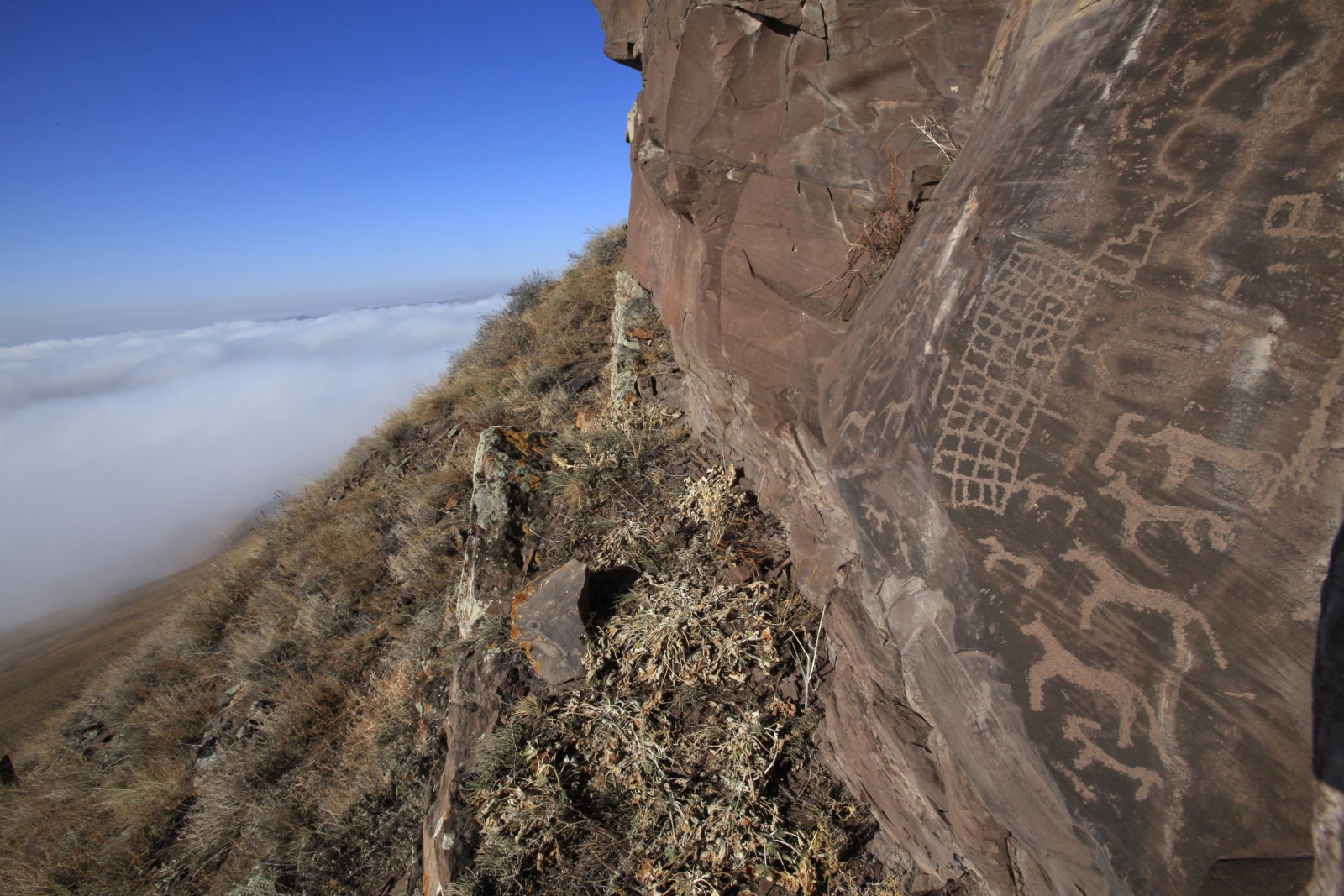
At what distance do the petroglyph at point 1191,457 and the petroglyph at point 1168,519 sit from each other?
0.12 ft

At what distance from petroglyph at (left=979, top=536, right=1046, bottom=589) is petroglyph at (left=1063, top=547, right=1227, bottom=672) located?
72 mm

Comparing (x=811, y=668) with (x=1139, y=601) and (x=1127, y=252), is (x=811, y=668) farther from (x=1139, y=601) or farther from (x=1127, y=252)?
(x=1127, y=252)

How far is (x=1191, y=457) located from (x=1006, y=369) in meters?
0.44

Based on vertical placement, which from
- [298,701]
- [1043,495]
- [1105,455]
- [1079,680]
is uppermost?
[1105,455]

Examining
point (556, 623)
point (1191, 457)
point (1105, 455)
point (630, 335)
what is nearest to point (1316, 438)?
point (1191, 457)

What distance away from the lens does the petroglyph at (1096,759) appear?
117 centimetres

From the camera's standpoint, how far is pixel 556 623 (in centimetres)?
337

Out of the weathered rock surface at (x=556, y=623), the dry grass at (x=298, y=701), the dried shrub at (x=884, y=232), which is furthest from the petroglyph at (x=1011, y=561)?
the dry grass at (x=298, y=701)

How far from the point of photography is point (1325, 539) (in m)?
1.00

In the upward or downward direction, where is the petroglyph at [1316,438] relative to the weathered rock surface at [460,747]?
upward

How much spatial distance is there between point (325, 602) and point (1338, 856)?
6.85 metres

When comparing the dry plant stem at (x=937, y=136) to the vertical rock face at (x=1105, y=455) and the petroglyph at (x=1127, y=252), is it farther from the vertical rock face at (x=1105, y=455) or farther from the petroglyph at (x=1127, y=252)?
the petroglyph at (x=1127, y=252)

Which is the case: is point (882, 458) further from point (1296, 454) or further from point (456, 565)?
→ point (456, 565)

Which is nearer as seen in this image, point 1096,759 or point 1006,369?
point 1096,759
